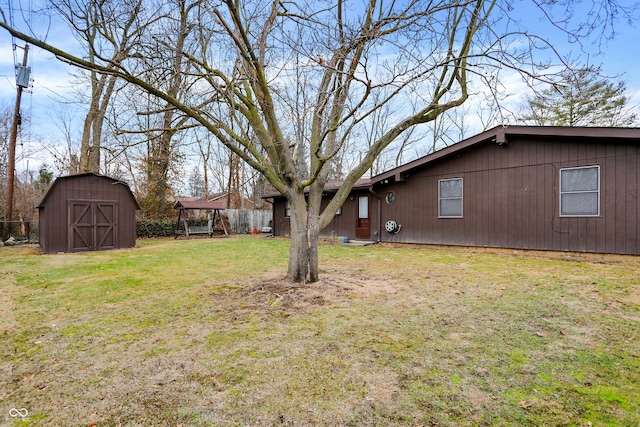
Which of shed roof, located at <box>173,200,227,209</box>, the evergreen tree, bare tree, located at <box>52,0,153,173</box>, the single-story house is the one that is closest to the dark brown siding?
the single-story house

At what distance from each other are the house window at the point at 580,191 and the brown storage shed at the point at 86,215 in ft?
42.1

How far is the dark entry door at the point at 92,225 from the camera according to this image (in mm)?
10812

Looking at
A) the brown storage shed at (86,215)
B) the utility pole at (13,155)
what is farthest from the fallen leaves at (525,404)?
the utility pole at (13,155)

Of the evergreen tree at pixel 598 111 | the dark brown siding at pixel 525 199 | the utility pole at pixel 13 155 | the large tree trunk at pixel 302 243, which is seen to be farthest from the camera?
the evergreen tree at pixel 598 111

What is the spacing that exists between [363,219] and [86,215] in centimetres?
1000

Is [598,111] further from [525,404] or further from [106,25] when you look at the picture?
[106,25]

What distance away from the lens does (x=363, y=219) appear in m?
13.1

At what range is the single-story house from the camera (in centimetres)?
754

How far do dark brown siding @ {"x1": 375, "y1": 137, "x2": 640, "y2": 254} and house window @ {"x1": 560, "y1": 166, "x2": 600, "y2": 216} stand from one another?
122mm

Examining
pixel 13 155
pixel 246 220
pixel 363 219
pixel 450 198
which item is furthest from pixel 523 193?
pixel 13 155

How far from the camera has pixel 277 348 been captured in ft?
9.45

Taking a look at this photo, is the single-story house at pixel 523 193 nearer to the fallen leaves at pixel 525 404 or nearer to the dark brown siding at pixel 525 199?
the dark brown siding at pixel 525 199

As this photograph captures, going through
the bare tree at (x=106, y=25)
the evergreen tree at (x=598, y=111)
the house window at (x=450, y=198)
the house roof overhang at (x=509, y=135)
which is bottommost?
the house window at (x=450, y=198)

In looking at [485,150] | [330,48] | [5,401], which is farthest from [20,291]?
[485,150]
